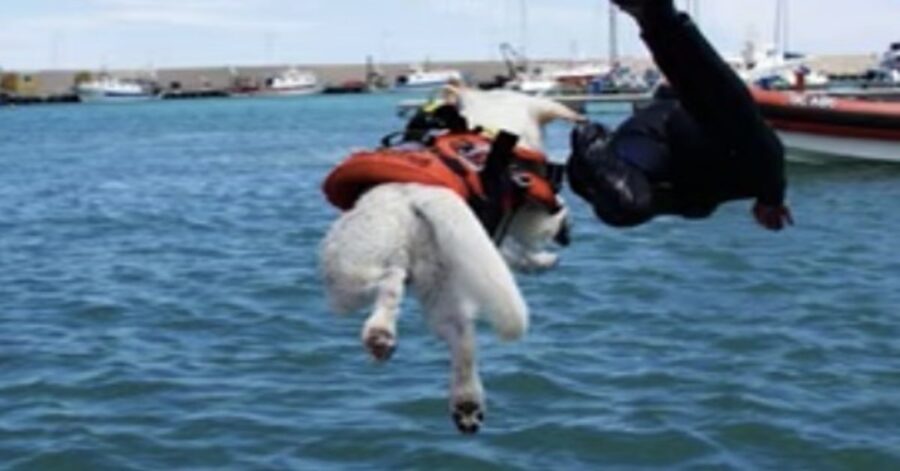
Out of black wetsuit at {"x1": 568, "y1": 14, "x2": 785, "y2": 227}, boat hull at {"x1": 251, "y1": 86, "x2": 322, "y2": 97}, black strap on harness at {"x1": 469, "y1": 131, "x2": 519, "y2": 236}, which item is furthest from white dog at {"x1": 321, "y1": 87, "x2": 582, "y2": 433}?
boat hull at {"x1": 251, "y1": 86, "x2": 322, "y2": 97}

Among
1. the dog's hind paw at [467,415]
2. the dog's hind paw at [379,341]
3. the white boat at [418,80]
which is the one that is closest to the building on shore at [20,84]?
the white boat at [418,80]

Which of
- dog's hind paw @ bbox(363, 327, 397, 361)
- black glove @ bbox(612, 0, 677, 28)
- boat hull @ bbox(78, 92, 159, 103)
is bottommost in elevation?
boat hull @ bbox(78, 92, 159, 103)

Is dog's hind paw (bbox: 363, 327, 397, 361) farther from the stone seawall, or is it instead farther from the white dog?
the stone seawall

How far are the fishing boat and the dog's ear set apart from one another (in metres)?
24.6

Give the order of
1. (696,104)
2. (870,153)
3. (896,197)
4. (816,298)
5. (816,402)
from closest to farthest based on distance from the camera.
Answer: (696,104) → (816,402) → (816,298) → (896,197) → (870,153)

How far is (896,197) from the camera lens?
25.5 m

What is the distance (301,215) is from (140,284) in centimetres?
836

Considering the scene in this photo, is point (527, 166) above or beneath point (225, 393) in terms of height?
above

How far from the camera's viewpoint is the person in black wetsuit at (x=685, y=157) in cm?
317

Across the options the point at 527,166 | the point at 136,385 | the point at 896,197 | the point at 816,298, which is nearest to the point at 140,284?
the point at 136,385

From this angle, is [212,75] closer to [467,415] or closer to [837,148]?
[837,148]

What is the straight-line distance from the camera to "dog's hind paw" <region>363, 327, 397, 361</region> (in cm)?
266

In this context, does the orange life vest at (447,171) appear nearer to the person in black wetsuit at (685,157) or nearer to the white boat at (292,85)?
the person in black wetsuit at (685,157)

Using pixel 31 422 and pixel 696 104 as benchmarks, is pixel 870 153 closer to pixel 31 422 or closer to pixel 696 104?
pixel 31 422
